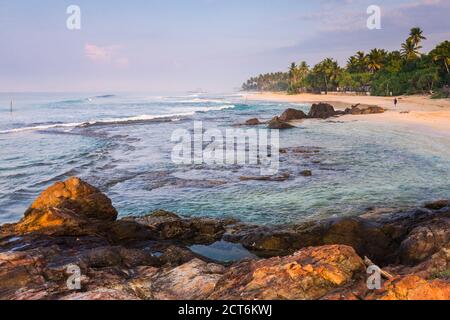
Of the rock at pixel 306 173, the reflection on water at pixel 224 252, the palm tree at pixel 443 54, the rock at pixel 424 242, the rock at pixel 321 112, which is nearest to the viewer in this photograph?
the rock at pixel 424 242

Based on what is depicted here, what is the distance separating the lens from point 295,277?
5594 millimetres

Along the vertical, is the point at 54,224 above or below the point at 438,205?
above

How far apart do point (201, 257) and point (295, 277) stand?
12.6ft

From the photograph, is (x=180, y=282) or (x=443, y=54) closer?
(x=180, y=282)

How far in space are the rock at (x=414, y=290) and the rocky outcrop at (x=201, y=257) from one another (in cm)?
1

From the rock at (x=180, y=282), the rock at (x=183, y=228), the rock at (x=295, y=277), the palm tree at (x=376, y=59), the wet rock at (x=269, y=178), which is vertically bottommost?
the rock at (x=183, y=228)

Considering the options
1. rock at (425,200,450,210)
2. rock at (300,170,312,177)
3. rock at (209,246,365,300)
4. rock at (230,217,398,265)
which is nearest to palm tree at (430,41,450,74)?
rock at (300,170,312,177)

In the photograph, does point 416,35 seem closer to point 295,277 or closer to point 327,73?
point 327,73

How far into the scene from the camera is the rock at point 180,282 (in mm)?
6121

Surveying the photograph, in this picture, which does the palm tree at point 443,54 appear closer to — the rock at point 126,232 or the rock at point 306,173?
the rock at point 306,173

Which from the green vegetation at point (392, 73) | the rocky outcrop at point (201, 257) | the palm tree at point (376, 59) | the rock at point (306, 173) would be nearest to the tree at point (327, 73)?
the green vegetation at point (392, 73)

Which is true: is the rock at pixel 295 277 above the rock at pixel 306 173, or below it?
above

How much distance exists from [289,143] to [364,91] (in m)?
81.9

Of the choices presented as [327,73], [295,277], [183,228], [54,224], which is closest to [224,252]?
[183,228]
